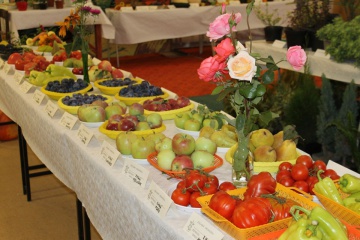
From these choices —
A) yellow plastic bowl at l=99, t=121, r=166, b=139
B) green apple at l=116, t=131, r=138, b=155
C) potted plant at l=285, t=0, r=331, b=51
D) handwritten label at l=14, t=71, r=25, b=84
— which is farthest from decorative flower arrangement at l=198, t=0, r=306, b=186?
potted plant at l=285, t=0, r=331, b=51

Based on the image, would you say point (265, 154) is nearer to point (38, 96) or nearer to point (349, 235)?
point (349, 235)

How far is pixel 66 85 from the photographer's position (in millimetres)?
2805

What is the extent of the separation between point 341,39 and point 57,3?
13.5 ft

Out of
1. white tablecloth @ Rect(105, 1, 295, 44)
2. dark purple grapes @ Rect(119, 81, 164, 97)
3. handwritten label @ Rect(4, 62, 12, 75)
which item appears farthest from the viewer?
white tablecloth @ Rect(105, 1, 295, 44)

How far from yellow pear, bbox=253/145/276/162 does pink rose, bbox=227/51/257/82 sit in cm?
44

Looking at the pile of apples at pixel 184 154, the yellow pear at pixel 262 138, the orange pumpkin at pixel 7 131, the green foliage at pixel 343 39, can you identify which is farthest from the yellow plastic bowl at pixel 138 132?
the orange pumpkin at pixel 7 131

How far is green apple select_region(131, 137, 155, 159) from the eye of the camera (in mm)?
1889

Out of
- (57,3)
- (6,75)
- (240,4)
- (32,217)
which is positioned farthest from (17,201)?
(240,4)

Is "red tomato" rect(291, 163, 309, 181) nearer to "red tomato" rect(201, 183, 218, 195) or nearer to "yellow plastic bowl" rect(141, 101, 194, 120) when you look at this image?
"red tomato" rect(201, 183, 218, 195)

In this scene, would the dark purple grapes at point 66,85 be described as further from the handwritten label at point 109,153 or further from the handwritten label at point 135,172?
the handwritten label at point 135,172

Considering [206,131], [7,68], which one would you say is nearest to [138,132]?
[206,131]

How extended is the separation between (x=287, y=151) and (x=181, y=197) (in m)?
0.46

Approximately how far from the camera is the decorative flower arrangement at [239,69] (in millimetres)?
1379

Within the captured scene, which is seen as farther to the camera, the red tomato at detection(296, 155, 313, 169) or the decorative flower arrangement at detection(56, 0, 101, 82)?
the decorative flower arrangement at detection(56, 0, 101, 82)
